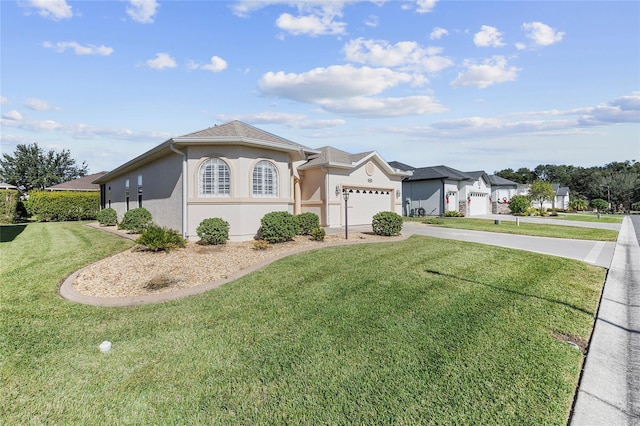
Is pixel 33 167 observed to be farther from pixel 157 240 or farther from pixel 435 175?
→ pixel 435 175

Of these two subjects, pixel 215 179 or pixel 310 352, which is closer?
pixel 310 352

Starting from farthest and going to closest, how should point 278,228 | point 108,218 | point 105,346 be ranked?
point 108,218
point 278,228
point 105,346

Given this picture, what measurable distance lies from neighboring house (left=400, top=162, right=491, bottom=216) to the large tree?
2192 inches

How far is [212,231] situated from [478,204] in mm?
29677

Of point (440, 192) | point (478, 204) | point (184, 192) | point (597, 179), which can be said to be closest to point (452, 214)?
point (440, 192)

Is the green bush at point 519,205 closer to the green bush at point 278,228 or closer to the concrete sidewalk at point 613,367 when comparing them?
the concrete sidewalk at point 613,367

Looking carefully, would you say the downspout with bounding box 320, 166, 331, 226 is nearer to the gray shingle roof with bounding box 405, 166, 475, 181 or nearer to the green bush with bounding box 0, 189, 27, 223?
the gray shingle roof with bounding box 405, 166, 475, 181

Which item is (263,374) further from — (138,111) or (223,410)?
(138,111)

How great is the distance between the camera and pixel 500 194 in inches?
1492

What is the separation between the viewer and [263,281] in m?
6.68

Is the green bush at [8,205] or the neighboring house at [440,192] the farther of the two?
the neighboring house at [440,192]

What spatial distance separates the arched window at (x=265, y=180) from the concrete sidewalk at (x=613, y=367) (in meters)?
10.7

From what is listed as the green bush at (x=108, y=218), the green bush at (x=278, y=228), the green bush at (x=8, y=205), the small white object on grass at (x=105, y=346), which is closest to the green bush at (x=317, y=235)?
the green bush at (x=278, y=228)

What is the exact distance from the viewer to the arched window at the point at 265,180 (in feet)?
40.7
